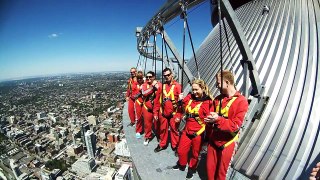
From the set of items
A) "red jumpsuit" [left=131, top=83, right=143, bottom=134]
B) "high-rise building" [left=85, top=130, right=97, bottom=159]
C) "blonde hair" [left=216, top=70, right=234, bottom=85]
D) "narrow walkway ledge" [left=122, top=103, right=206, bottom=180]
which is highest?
"blonde hair" [left=216, top=70, right=234, bottom=85]

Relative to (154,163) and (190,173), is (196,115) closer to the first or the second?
(190,173)

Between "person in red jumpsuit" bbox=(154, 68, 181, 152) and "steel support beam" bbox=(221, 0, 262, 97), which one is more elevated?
"steel support beam" bbox=(221, 0, 262, 97)

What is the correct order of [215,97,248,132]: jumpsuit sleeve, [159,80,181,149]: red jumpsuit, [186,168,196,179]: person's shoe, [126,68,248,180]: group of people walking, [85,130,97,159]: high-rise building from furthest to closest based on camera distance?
1. [85,130,97,159]: high-rise building
2. [159,80,181,149]: red jumpsuit
3. [186,168,196,179]: person's shoe
4. [126,68,248,180]: group of people walking
5. [215,97,248,132]: jumpsuit sleeve

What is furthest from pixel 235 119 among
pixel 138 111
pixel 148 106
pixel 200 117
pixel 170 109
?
pixel 138 111

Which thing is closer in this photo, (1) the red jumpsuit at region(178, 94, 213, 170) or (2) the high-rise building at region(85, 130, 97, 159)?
(1) the red jumpsuit at region(178, 94, 213, 170)

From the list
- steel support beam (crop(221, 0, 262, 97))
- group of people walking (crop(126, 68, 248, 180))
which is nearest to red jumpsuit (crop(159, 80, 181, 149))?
group of people walking (crop(126, 68, 248, 180))

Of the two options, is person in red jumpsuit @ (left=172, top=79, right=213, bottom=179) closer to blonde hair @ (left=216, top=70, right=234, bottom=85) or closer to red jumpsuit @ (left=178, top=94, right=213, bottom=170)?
red jumpsuit @ (left=178, top=94, right=213, bottom=170)

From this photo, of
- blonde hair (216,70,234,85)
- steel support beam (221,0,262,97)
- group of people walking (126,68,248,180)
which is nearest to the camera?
group of people walking (126,68,248,180)

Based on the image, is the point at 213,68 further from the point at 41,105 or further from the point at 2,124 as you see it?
the point at 41,105

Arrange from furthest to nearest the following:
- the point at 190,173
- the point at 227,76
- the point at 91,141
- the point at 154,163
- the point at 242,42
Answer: the point at 91,141 < the point at 154,163 < the point at 190,173 < the point at 242,42 < the point at 227,76
